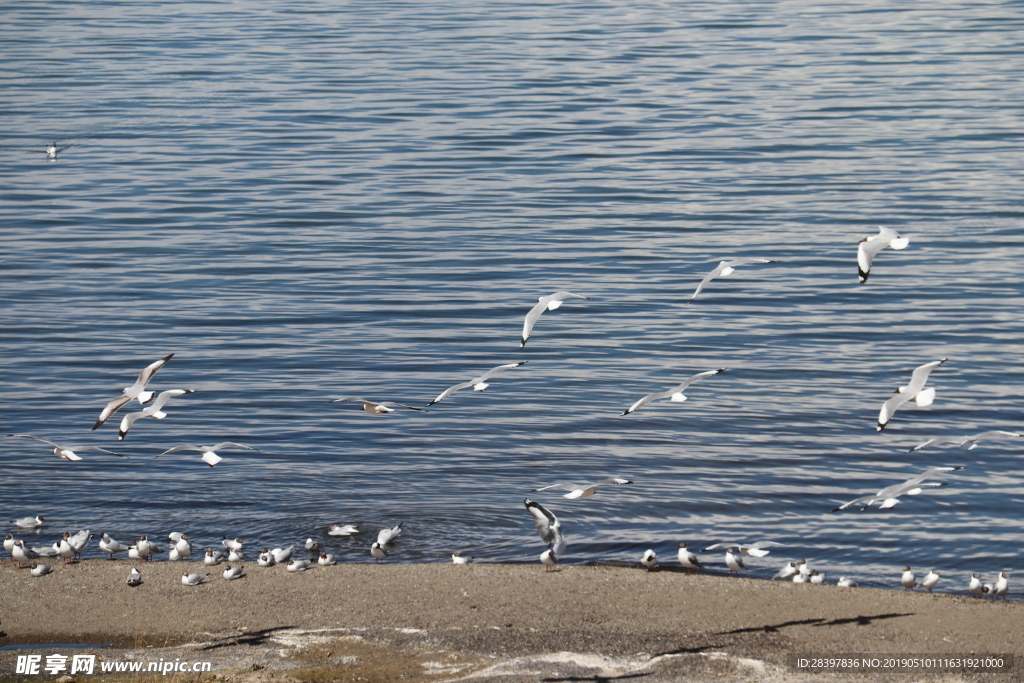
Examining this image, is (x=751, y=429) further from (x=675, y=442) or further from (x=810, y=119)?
(x=810, y=119)

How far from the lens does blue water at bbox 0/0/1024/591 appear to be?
58.1ft

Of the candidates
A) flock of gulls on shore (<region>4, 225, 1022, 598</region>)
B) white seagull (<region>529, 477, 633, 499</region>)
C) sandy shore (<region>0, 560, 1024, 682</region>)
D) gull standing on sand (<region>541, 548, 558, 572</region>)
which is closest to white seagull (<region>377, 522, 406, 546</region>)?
flock of gulls on shore (<region>4, 225, 1022, 598</region>)

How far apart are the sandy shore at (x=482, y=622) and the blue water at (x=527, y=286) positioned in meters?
1.21

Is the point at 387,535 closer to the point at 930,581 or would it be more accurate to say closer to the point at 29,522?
the point at 29,522

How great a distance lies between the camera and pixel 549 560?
48.9 ft

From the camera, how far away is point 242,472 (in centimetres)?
1898

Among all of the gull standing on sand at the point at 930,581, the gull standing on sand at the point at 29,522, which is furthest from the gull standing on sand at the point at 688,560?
the gull standing on sand at the point at 29,522

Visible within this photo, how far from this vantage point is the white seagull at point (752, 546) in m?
15.4

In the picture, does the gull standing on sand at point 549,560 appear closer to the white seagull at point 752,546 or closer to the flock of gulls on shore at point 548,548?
the flock of gulls on shore at point 548,548

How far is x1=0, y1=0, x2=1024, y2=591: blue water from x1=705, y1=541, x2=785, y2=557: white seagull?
14 cm

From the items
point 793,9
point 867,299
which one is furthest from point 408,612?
point 793,9

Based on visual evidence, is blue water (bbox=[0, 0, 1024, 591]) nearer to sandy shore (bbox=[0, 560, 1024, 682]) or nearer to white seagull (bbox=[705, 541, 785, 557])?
white seagull (bbox=[705, 541, 785, 557])

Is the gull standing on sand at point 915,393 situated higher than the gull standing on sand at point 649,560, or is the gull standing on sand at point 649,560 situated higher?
the gull standing on sand at point 915,393

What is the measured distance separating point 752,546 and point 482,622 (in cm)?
409
